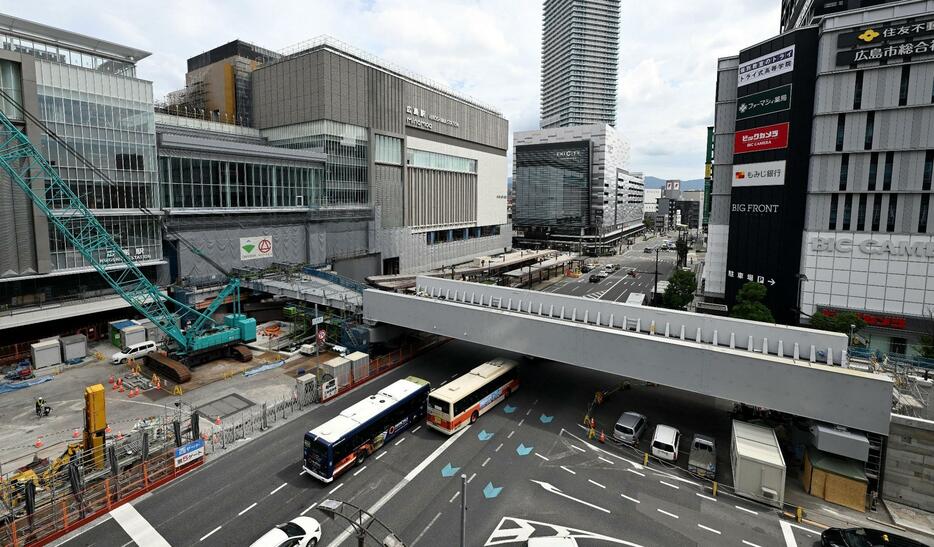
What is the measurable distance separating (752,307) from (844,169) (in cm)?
1717

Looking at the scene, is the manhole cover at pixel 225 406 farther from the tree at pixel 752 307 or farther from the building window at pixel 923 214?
the building window at pixel 923 214

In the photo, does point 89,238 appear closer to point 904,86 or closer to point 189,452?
point 189,452

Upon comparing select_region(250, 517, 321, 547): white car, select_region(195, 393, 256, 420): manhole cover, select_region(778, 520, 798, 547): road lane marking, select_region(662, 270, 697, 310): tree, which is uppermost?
select_region(662, 270, 697, 310): tree

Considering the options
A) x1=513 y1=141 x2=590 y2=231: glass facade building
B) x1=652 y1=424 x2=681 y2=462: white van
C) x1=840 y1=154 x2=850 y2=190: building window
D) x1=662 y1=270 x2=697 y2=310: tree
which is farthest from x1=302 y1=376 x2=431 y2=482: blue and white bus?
x1=513 y1=141 x2=590 y2=231: glass facade building

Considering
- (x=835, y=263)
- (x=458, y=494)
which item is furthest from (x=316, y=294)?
(x=835, y=263)

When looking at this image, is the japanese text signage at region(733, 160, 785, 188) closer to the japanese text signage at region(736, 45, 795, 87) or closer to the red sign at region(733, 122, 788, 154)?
the red sign at region(733, 122, 788, 154)

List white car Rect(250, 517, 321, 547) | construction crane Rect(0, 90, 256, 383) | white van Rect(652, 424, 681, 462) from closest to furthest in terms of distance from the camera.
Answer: white car Rect(250, 517, 321, 547) < white van Rect(652, 424, 681, 462) < construction crane Rect(0, 90, 256, 383)

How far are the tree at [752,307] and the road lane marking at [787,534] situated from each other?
76.4 ft

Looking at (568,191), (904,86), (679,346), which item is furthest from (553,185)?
(679,346)

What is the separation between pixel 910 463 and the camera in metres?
21.4

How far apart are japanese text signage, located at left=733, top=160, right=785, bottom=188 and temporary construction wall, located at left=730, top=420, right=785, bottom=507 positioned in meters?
36.0

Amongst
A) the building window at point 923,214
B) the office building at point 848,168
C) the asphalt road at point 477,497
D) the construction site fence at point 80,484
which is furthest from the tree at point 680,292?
the construction site fence at point 80,484

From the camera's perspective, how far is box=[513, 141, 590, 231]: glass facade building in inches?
→ 5669

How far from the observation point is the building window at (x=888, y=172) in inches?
1620
